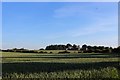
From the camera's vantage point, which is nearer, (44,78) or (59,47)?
(44,78)

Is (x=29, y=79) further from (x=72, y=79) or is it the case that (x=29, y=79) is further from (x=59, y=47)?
(x=59, y=47)

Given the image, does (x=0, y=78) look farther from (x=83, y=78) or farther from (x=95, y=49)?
(x=95, y=49)

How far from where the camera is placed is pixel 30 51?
11188cm

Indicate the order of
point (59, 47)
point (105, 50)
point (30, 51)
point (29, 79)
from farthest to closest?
point (59, 47)
point (105, 50)
point (30, 51)
point (29, 79)

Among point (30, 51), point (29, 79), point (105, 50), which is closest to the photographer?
point (29, 79)

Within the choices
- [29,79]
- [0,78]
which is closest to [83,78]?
[29,79]

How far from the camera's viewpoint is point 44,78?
1752 cm

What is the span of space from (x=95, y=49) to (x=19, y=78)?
10597cm

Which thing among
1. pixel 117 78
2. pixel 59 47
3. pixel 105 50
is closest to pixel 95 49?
pixel 105 50

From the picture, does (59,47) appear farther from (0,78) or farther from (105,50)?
(0,78)

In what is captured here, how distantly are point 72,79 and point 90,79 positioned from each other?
97cm

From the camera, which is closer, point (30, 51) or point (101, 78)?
point (101, 78)

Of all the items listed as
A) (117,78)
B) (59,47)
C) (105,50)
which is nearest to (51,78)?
(117,78)

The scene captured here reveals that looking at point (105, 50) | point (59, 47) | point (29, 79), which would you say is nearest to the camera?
point (29, 79)
